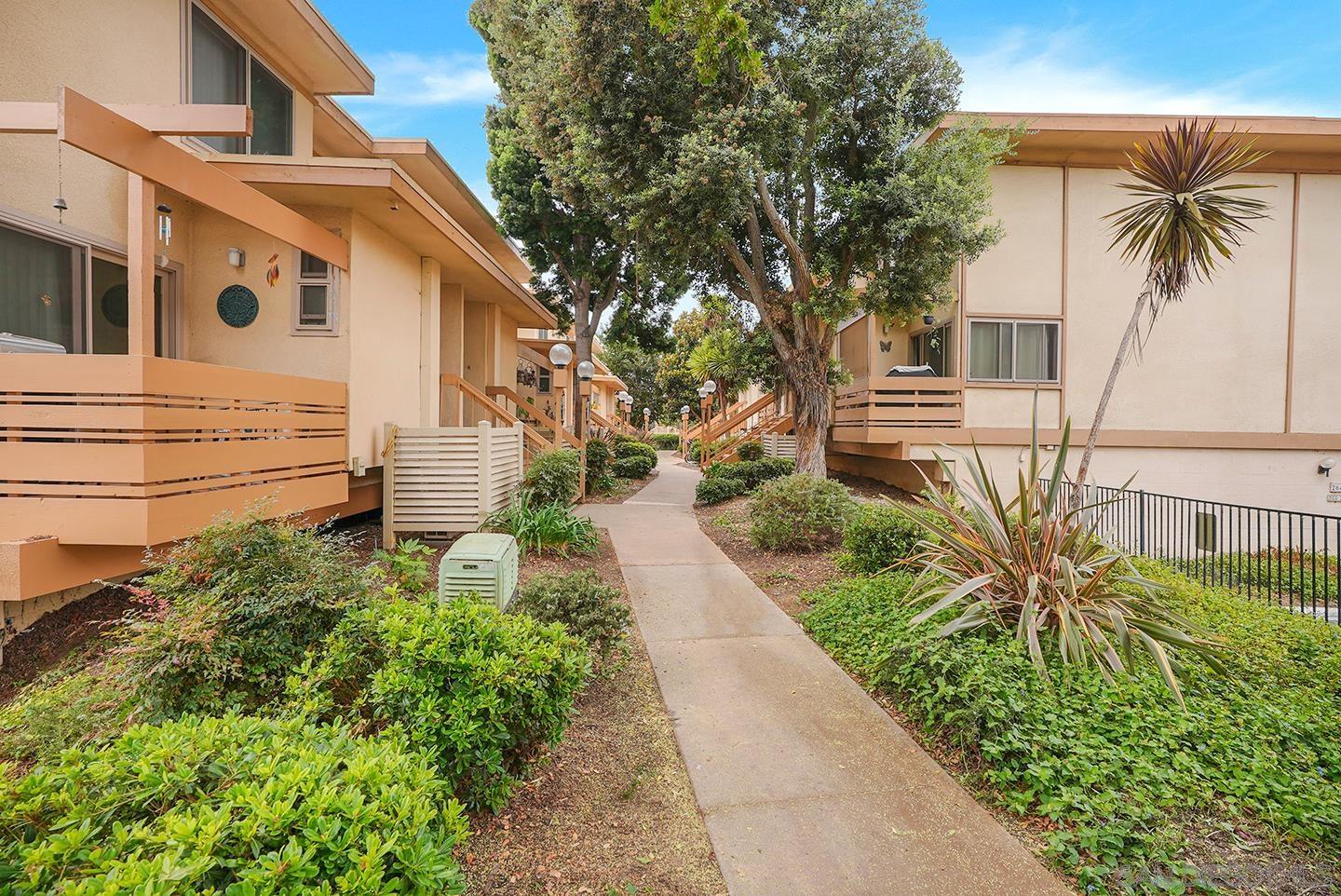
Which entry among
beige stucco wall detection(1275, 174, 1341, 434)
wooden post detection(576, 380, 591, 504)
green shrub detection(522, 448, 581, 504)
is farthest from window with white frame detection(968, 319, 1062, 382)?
green shrub detection(522, 448, 581, 504)

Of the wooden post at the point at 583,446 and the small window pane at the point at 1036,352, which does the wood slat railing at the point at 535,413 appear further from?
the small window pane at the point at 1036,352

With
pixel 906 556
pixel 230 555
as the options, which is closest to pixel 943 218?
pixel 906 556

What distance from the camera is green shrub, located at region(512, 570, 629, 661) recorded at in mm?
4469

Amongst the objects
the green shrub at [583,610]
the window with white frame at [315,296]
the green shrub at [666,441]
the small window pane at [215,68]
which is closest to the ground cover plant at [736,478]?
the window with white frame at [315,296]

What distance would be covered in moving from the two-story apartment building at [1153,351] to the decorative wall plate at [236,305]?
10.0m

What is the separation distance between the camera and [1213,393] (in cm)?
1220

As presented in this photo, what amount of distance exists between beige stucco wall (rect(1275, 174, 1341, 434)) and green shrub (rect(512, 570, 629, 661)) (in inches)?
578

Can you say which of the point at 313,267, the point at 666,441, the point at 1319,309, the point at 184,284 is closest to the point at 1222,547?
the point at 1319,309

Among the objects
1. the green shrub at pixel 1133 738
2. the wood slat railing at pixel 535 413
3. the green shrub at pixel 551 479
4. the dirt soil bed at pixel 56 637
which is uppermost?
the wood slat railing at pixel 535 413

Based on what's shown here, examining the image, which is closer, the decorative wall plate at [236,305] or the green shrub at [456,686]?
the green shrub at [456,686]

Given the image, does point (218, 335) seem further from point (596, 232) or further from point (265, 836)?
point (596, 232)

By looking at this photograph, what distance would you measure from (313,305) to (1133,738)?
790 cm

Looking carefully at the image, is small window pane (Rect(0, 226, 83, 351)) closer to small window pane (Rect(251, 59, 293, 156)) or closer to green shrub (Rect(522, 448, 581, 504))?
small window pane (Rect(251, 59, 293, 156))

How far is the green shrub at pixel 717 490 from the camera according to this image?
42.5 feet
